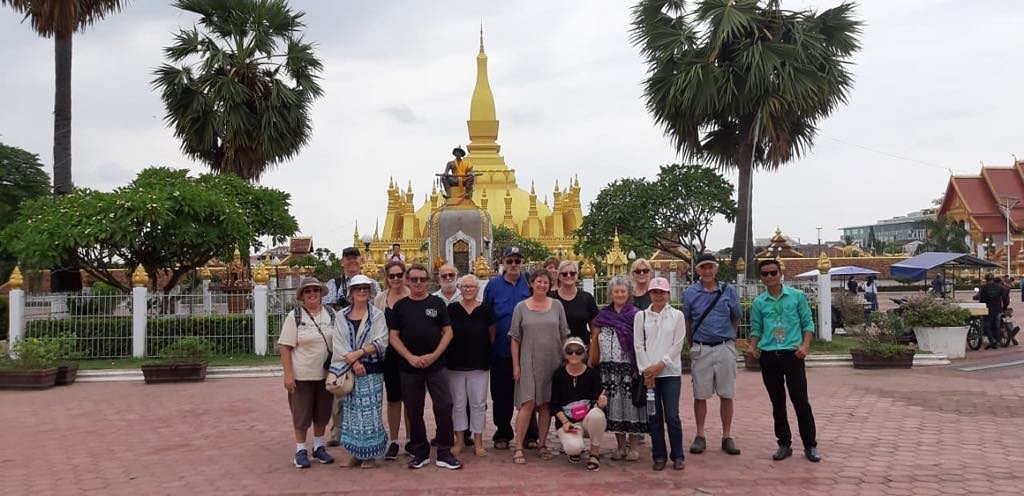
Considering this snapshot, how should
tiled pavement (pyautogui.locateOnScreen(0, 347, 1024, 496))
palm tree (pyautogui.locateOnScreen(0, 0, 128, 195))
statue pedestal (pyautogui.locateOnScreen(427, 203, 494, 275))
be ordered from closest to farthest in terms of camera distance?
tiled pavement (pyautogui.locateOnScreen(0, 347, 1024, 496)) < palm tree (pyautogui.locateOnScreen(0, 0, 128, 195)) < statue pedestal (pyautogui.locateOnScreen(427, 203, 494, 275))

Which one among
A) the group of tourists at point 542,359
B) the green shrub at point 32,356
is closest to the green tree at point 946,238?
the group of tourists at point 542,359

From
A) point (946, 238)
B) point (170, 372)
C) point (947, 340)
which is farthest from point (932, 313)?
point (946, 238)

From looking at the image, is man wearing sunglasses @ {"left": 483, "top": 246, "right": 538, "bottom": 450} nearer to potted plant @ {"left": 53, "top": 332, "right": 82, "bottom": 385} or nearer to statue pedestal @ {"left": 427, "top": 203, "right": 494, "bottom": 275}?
potted plant @ {"left": 53, "top": 332, "right": 82, "bottom": 385}

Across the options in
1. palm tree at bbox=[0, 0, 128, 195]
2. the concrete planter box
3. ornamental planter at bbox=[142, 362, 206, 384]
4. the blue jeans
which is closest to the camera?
the blue jeans

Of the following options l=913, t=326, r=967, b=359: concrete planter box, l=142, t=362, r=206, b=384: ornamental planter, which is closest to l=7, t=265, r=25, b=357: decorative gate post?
l=142, t=362, r=206, b=384: ornamental planter

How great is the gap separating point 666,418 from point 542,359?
0.96 m

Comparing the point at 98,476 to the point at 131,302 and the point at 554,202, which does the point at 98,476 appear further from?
the point at 554,202

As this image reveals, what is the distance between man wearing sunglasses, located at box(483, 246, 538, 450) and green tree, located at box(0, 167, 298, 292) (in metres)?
9.30

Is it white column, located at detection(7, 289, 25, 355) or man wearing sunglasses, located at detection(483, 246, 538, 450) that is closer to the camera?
man wearing sunglasses, located at detection(483, 246, 538, 450)

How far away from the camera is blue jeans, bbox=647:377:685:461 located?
229 inches

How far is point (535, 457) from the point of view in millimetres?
6281

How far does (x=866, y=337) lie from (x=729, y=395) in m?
6.61

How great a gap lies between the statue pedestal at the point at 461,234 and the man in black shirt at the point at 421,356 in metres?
16.6

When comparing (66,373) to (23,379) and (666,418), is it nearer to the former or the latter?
(23,379)
